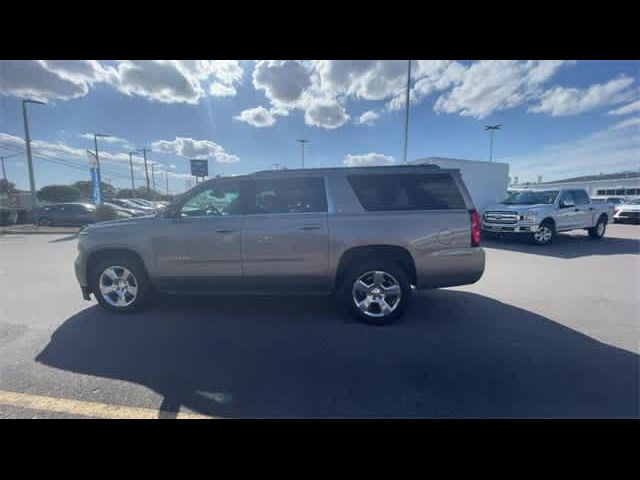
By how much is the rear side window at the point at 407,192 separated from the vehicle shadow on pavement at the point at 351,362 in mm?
1557

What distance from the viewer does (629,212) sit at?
1530 centimetres

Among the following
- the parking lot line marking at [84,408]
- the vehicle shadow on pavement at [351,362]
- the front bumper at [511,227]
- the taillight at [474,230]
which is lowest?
the parking lot line marking at [84,408]

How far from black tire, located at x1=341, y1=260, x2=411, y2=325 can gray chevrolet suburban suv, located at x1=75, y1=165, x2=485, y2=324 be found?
13 mm

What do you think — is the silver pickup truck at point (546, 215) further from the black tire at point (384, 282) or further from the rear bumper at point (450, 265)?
the black tire at point (384, 282)

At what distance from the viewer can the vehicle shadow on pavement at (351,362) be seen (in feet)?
7.01

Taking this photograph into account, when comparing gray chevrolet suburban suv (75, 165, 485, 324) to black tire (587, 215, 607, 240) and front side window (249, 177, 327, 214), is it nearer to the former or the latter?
front side window (249, 177, 327, 214)

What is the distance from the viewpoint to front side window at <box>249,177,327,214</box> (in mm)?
3588

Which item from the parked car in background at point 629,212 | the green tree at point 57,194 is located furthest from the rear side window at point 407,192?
the green tree at point 57,194

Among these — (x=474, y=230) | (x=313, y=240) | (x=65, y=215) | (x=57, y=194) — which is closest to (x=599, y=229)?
(x=474, y=230)

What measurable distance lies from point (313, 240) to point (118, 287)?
9.63ft

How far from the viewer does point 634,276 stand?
5.44m

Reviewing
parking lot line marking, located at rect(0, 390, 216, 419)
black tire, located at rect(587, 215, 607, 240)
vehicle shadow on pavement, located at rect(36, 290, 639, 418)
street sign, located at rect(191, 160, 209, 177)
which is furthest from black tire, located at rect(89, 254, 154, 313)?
street sign, located at rect(191, 160, 209, 177)
